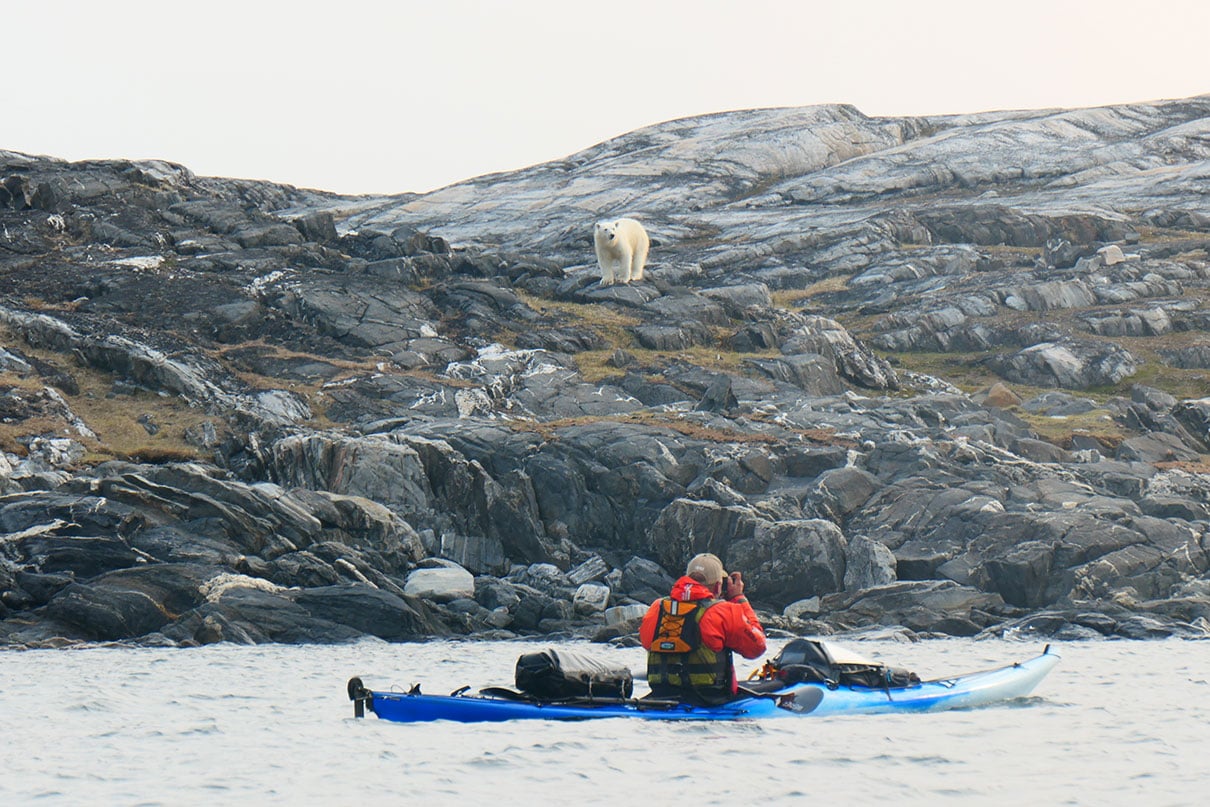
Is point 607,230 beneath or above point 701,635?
above

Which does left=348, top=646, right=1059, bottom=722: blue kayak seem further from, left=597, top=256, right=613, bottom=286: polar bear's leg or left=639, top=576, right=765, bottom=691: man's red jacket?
left=597, top=256, right=613, bottom=286: polar bear's leg

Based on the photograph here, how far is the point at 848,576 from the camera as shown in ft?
98.3

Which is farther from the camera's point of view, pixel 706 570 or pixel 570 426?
pixel 570 426

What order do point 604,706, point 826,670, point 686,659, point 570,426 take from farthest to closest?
point 570,426, point 826,670, point 604,706, point 686,659

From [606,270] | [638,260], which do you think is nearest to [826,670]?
[606,270]

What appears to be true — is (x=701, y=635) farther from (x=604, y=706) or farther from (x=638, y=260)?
(x=638, y=260)

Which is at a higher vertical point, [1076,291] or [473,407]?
[1076,291]

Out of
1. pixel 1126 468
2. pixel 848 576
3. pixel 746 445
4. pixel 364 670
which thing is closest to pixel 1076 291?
pixel 1126 468

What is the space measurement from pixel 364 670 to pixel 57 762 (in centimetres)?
835

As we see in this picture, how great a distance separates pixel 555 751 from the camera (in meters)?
12.9

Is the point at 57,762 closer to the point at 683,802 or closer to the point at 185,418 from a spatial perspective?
the point at 683,802

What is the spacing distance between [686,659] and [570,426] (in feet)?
73.8

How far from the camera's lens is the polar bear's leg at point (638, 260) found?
5769 cm

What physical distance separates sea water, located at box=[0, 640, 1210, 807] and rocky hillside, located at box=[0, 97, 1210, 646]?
23.9ft
